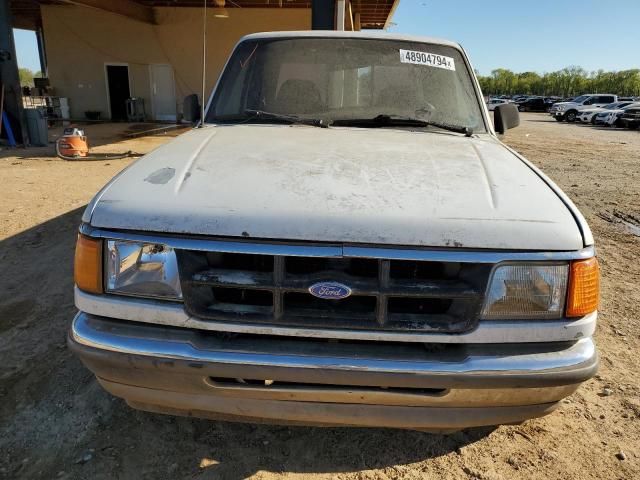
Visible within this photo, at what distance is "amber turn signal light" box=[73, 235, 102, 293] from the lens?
1849 millimetres

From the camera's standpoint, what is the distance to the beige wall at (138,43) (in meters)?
18.7

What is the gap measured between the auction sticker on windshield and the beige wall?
55.1ft

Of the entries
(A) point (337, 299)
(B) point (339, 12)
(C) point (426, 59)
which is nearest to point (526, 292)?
(A) point (337, 299)

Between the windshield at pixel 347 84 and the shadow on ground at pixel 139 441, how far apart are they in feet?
6.07

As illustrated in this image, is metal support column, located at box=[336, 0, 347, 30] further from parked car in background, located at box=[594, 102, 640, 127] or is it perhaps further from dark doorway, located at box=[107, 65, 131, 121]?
parked car in background, located at box=[594, 102, 640, 127]

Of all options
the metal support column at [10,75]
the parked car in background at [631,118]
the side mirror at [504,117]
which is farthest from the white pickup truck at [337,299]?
the parked car in background at [631,118]

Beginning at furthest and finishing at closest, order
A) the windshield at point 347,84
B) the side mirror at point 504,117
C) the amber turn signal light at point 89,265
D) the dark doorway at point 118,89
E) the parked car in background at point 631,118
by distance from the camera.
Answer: the parked car in background at point 631,118, the dark doorway at point 118,89, the side mirror at point 504,117, the windshield at point 347,84, the amber turn signal light at point 89,265

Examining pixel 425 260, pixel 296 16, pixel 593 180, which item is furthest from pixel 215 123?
pixel 296 16

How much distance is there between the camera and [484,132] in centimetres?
307

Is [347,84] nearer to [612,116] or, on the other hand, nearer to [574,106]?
[612,116]

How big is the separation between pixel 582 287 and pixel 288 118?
1.97 meters

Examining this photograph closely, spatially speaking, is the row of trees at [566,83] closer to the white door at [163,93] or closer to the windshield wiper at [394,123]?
the white door at [163,93]

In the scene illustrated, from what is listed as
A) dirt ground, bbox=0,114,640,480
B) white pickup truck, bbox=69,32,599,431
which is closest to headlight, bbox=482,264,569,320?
white pickup truck, bbox=69,32,599,431

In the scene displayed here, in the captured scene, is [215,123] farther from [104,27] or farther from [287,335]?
[104,27]
